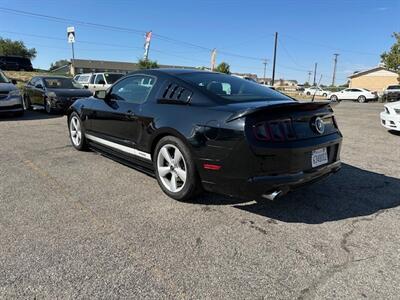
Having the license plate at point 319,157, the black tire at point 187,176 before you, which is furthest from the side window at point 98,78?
the license plate at point 319,157

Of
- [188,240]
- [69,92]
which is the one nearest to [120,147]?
[188,240]

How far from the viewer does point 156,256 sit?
2613 millimetres

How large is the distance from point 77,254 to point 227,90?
2372 millimetres

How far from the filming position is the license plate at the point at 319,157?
3.27 metres

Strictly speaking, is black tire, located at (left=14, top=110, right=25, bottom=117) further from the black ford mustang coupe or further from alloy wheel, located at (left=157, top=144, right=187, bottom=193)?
alloy wheel, located at (left=157, top=144, right=187, bottom=193)

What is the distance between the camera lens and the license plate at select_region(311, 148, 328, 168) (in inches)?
129

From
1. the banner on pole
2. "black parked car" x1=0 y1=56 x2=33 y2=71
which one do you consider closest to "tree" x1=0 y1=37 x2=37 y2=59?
"black parked car" x1=0 y1=56 x2=33 y2=71

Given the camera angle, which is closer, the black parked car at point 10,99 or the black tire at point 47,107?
Answer: the black parked car at point 10,99

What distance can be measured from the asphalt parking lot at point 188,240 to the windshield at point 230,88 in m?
1.19

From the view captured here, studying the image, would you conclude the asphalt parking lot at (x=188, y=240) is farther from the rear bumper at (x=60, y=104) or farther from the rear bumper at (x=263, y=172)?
the rear bumper at (x=60, y=104)

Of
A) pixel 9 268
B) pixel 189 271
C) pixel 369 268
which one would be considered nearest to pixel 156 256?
pixel 189 271

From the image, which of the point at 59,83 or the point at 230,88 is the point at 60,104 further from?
the point at 230,88

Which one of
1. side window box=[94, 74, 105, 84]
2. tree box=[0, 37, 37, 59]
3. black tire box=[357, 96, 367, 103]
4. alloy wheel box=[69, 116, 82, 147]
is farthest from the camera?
tree box=[0, 37, 37, 59]

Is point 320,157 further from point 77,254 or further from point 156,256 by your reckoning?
point 77,254
